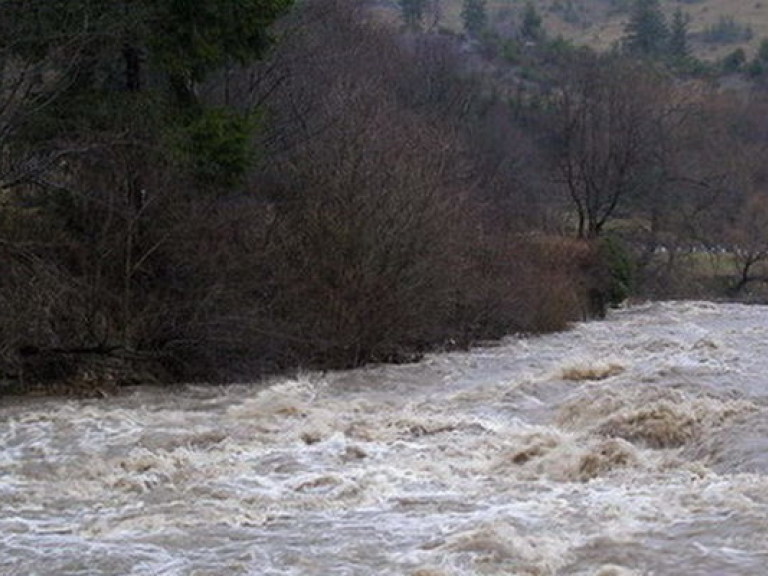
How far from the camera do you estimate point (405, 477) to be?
1206cm

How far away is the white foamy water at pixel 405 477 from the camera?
9.48 m

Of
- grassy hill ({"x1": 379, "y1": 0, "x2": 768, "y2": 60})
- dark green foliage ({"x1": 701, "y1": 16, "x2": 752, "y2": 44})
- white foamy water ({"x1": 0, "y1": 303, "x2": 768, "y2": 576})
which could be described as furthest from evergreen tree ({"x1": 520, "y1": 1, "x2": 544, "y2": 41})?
white foamy water ({"x1": 0, "y1": 303, "x2": 768, "y2": 576})

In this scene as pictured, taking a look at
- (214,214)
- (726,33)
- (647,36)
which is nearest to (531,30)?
(647,36)

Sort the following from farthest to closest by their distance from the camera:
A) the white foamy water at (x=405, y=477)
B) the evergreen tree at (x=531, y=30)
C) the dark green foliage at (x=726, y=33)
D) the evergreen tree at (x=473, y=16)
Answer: the dark green foliage at (x=726, y=33) < the evergreen tree at (x=473, y=16) < the evergreen tree at (x=531, y=30) < the white foamy water at (x=405, y=477)

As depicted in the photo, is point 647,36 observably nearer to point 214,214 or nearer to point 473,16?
point 473,16

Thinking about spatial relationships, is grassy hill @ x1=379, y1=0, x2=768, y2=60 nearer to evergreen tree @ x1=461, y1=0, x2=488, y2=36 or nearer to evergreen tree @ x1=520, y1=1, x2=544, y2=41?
evergreen tree @ x1=461, y1=0, x2=488, y2=36

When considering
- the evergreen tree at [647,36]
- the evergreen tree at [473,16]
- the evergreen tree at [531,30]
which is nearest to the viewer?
the evergreen tree at [531,30]

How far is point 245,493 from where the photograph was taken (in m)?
11.5

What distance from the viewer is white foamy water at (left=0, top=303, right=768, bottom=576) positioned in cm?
948

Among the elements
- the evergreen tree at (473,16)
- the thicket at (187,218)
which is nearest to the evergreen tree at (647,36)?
the evergreen tree at (473,16)

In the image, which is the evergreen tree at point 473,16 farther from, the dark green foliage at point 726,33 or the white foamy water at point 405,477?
the white foamy water at point 405,477

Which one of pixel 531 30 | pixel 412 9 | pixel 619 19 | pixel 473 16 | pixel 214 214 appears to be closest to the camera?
pixel 214 214

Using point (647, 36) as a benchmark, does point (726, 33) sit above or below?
above

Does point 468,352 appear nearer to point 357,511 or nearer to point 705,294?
point 357,511
